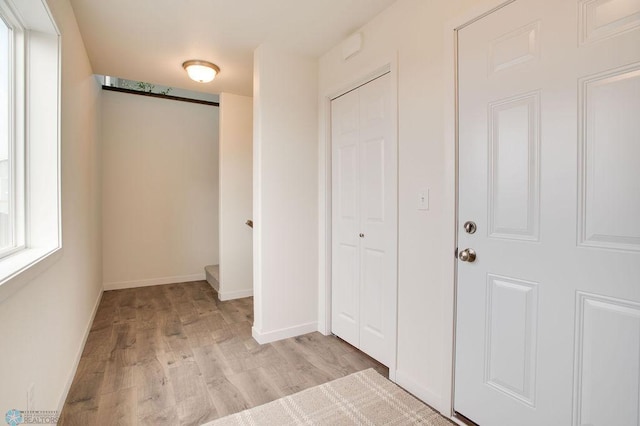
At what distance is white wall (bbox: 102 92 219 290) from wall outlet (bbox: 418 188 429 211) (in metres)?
3.69

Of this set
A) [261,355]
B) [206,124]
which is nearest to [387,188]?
[261,355]

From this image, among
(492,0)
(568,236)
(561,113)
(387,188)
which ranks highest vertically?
(492,0)

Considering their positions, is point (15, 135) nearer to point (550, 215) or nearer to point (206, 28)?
point (206, 28)

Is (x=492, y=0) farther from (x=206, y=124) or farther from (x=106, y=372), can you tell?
(x=206, y=124)

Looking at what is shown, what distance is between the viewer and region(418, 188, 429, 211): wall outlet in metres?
1.82

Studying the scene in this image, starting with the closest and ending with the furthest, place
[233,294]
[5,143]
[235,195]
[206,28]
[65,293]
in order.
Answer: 1. [5,143]
2. [65,293]
3. [206,28]
4. [233,294]
5. [235,195]

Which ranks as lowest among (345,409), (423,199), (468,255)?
(345,409)

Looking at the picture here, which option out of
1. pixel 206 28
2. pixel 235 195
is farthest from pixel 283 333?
pixel 206 28

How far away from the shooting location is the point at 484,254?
1.56 metres

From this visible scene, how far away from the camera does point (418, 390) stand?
189cm

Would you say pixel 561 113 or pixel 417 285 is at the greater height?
pixel 561 113

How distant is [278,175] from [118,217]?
2.82 m

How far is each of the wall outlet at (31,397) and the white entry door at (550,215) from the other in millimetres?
1919

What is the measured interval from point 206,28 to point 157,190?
8.96 feet
